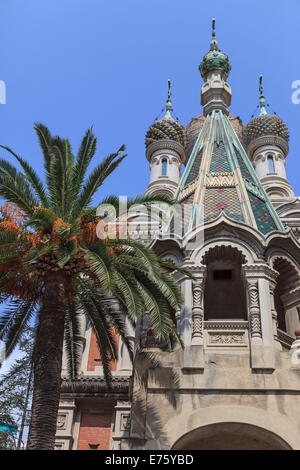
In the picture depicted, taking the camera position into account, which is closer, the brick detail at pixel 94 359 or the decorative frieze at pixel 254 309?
the decorative frieze at pixel 254 309

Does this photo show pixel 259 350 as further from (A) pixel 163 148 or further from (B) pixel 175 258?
(A) pixel 163 148

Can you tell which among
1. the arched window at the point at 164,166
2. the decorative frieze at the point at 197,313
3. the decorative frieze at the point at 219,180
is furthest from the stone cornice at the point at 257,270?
the arched window at the point at 164,166

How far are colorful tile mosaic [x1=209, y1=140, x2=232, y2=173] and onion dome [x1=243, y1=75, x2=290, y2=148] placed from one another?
44.2 feet

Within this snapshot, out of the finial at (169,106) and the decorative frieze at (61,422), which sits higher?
the finial at (169,106)

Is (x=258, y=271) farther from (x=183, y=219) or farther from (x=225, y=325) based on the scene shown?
(x=183, y=219)

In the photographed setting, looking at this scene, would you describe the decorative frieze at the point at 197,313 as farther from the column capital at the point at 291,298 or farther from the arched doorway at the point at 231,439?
the column capital at the point at 291,298

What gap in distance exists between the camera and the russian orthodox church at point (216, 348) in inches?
453

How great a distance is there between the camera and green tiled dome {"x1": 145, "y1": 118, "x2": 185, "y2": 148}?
30.7 m

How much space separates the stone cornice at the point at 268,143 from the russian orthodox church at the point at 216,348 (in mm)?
11501

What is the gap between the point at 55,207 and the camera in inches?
447

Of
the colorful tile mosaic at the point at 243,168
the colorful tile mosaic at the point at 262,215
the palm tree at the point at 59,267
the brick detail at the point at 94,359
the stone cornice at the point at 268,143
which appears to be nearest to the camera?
the palm tree at the point at 59,267
